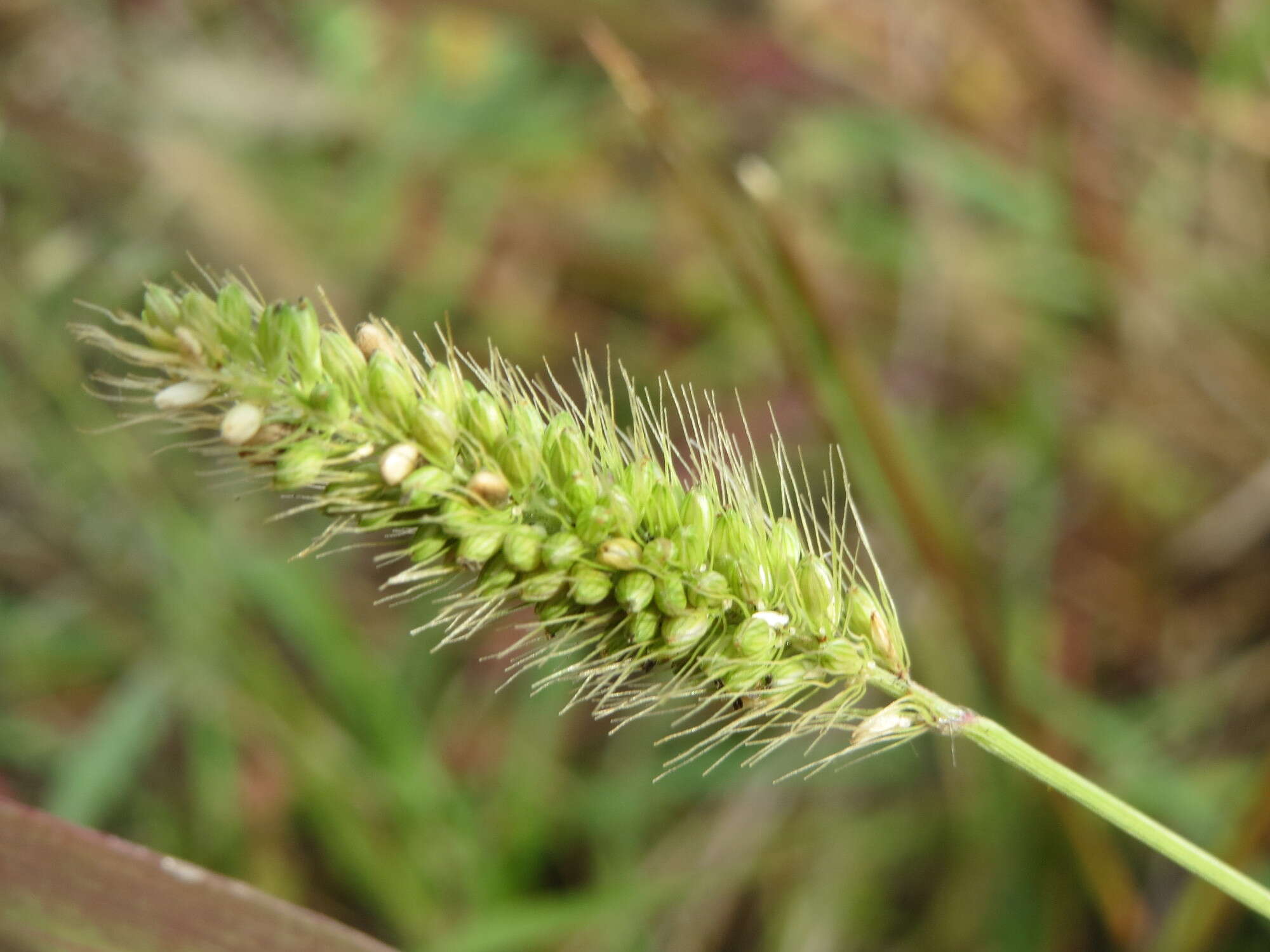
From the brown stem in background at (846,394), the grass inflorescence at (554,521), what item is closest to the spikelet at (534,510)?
the grass inflorescence at (554,521)

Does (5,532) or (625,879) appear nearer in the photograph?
(625,879)

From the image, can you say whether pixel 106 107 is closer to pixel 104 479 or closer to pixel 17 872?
pixel 104 479

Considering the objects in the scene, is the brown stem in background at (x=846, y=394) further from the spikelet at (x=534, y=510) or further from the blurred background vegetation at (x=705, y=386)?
the spikelet at (x=534, y=510)

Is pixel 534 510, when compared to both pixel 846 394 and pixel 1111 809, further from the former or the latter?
pixel 846 394

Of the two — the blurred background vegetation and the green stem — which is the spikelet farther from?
the blurred background vegetation

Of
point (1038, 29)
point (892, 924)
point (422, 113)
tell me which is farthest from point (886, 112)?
A: point (892, 924)

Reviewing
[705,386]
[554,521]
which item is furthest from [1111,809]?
[705,386]
